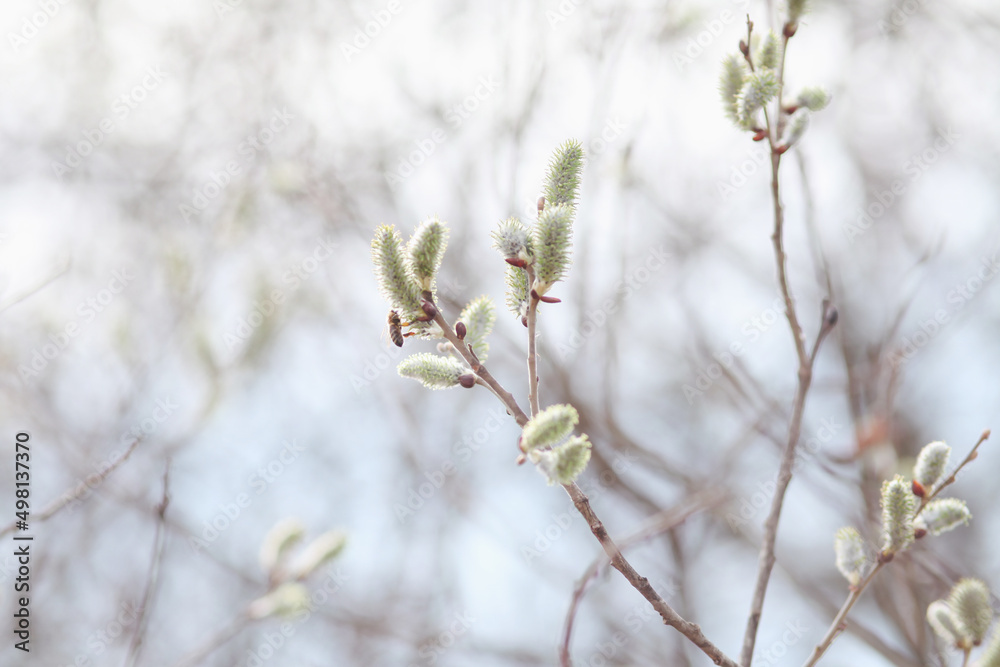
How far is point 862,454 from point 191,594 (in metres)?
4.78

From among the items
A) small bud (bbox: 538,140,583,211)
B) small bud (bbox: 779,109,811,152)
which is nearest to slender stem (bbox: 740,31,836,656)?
small bud (bbox: 779,109,811,152)

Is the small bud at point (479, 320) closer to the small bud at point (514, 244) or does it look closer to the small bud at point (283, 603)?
the small bud at point (514, 244)

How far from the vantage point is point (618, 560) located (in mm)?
1063

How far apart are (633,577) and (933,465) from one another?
0.75 metres

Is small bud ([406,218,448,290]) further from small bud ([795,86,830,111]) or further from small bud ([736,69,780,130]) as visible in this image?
small bud ([795,86,830,111])

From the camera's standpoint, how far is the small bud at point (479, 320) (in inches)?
51.6

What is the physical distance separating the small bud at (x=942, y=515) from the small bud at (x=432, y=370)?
1035 millimetres

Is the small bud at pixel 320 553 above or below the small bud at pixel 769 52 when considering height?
below

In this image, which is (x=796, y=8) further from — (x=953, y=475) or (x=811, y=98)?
(x=953, y=475)

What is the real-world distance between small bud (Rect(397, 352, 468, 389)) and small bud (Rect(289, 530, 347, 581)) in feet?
3.45

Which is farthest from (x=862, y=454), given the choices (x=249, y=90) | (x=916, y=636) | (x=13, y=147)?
(x=13, y=147)

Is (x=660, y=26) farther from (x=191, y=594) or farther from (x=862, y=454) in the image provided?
(x=191, y=594)

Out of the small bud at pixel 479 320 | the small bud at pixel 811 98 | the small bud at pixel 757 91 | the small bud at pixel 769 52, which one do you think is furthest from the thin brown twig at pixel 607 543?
the small bud at pixel 811 98

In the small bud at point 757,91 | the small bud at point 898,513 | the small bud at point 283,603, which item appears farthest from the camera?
the small bud at point 283,603
